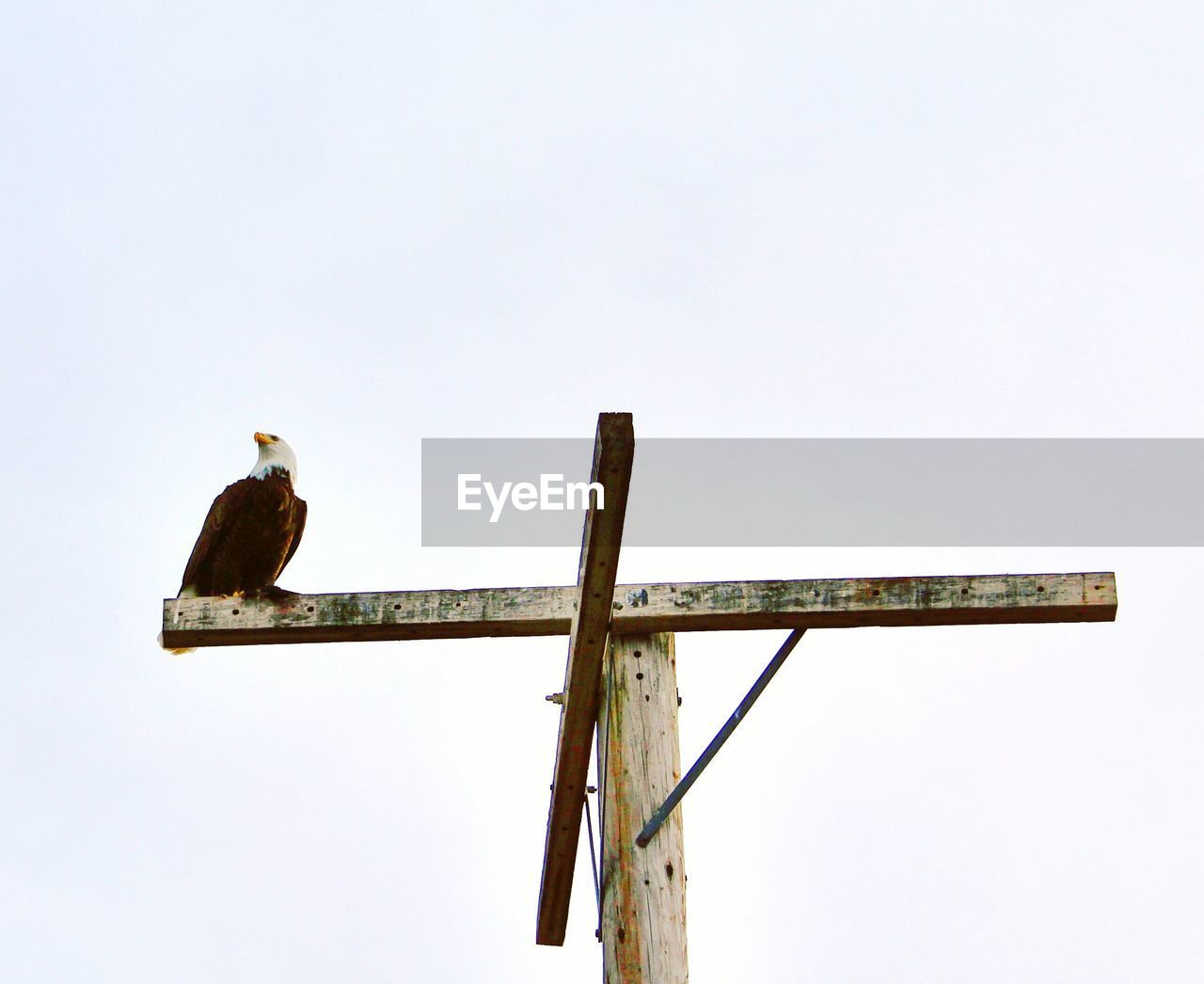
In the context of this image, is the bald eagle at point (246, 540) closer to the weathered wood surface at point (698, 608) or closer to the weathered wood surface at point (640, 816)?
the weathered wood surface at point (698, 608)

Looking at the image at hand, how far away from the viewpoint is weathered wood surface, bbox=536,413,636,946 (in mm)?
2578

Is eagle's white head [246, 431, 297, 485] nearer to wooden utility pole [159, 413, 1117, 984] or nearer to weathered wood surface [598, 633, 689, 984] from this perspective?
wooden utility pole [159, 413, 1117, 984]

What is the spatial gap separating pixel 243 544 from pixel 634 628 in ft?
8.55

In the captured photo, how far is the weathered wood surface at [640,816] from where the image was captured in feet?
10.7

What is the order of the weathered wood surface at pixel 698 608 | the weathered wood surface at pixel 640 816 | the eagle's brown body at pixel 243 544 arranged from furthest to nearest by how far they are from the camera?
the eagle's brown body at pixel 243 544, the weathered wood surface at pixel 698 608, the weathered wood surface at pixel 640 816

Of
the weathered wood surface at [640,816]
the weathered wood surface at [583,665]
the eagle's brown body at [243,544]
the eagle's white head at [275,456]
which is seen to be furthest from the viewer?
the eagle's white head at [275,456]

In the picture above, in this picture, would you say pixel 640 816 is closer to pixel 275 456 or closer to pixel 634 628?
Result: pixel 634 628

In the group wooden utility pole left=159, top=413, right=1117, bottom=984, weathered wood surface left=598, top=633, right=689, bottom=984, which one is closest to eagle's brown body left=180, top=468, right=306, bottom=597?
wooden utility pole left=159, top=413, right=1117, bottom=984

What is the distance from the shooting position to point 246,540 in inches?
224

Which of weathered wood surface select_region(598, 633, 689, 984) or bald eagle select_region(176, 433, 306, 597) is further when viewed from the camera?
bald eagle select_region(176, 433, 306, 597)

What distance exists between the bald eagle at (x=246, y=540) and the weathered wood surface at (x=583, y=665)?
6.67 ft

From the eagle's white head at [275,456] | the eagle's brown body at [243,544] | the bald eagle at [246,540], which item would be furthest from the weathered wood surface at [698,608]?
the eagle's white head at [275,456]

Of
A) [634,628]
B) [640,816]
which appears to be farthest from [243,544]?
[640,816]

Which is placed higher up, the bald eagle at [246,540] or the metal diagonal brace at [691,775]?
the bald eagle at [246,540]
